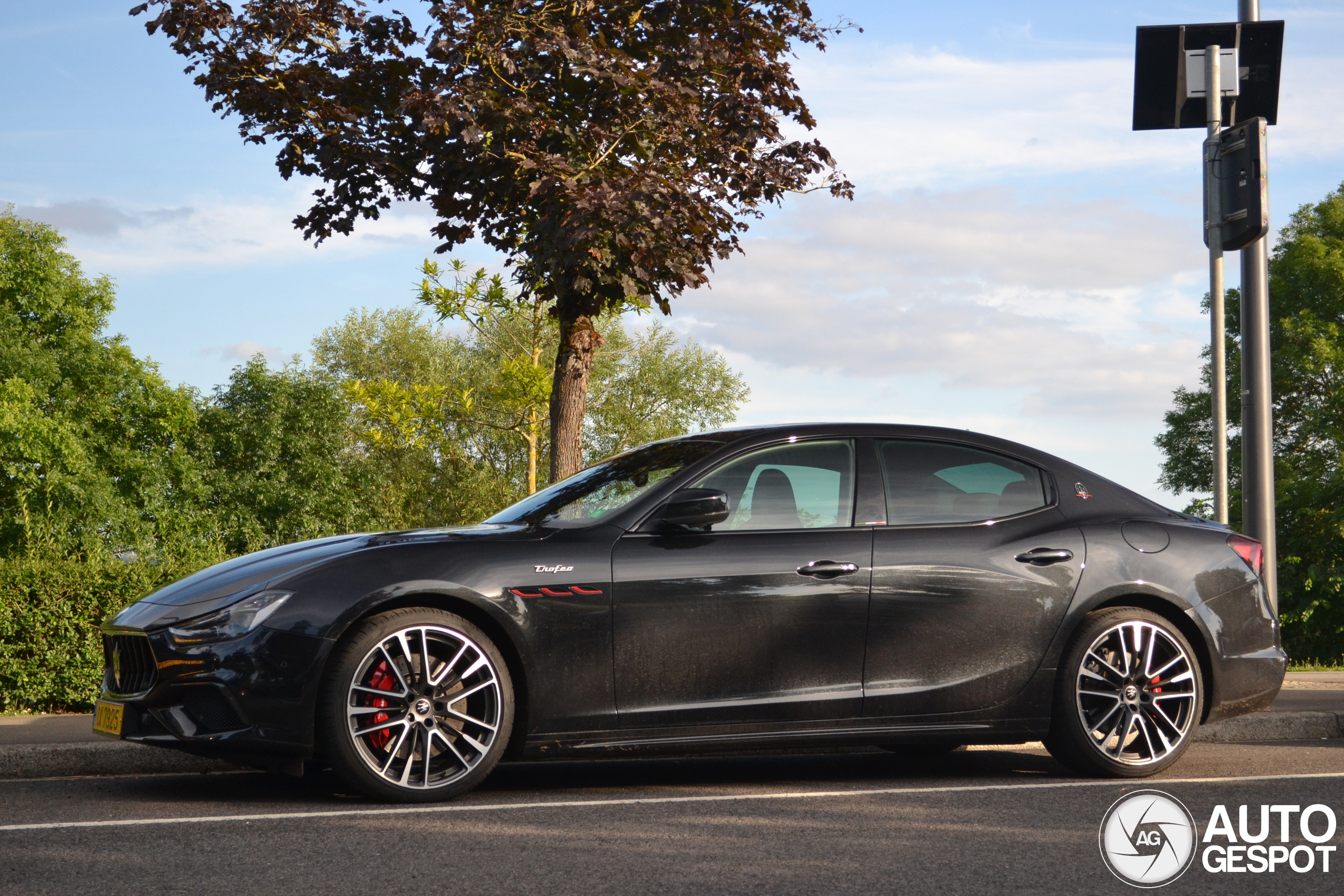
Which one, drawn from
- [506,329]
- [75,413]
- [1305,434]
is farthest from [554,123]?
[75,413]

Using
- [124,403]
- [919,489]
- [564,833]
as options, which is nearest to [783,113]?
[919,489]

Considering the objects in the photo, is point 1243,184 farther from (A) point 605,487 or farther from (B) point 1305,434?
(B) point 1305,434

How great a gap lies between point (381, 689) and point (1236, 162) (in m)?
7.48

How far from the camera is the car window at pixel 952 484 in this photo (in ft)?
20.8

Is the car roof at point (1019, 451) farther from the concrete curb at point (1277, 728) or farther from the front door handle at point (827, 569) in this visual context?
the concrete curb at point (1277, 728)

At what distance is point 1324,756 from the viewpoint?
7.18 m

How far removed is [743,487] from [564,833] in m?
1.86

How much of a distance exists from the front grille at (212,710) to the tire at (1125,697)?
362cm

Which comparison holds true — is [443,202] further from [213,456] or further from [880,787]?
[213,456]

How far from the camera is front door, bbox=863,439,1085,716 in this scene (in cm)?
606

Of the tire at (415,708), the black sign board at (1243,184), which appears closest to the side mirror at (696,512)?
the tire at (415,708)

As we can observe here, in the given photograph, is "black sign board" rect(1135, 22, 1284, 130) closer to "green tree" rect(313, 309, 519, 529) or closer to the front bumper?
the front bumper

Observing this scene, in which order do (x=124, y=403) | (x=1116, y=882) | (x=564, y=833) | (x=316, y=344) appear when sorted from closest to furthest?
1. (x=1116, y=882)
2. (x=564, y=833)
3. (x=124, y=403)
4. (x=316, y=344)

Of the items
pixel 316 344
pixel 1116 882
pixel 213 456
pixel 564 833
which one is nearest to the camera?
pixel 1116 882
